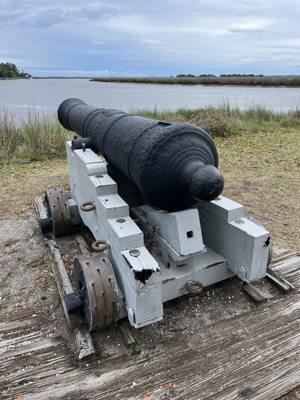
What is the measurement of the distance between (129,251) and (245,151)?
18.5 feet

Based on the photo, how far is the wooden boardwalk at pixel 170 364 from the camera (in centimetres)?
184

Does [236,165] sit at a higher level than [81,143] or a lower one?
lower

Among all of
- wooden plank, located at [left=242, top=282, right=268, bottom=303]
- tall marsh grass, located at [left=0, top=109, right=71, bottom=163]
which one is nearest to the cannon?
wooden plank, located at [left=242, top=282, right=268, bottom=303]

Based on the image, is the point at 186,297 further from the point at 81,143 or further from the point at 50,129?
the point at 50,129

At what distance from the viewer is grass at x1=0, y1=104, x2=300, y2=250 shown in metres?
4.29

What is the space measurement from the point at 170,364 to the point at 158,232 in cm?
81

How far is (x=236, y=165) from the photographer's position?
6.23 m

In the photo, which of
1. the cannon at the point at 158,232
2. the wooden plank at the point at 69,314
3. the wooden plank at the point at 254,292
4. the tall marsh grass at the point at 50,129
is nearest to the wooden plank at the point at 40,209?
the wooden plank at the point at 69,314

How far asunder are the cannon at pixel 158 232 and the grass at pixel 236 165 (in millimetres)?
1160

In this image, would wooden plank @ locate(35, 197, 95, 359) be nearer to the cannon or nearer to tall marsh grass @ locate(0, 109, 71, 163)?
the cannon

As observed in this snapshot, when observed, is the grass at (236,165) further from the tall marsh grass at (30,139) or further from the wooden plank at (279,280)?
the wooden plank at (279,280)

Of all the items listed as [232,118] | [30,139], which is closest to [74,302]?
[30,139]

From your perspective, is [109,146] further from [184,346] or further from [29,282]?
[184,346]

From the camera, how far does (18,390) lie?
1857 mm
